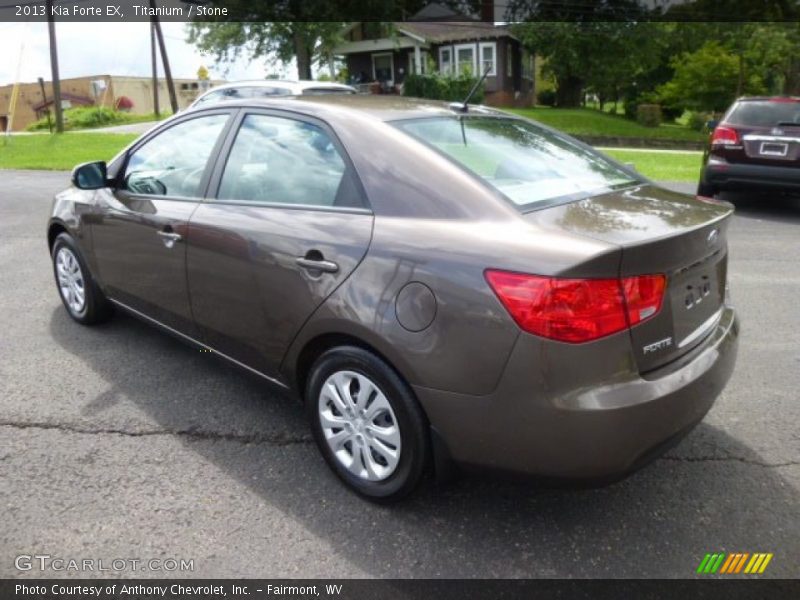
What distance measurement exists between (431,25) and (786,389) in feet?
127

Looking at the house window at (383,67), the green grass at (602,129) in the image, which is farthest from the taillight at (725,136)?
the house window at (383,67)

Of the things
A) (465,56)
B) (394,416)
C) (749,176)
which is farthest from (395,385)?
(465,56)

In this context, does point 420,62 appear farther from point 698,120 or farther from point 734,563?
point 734,563

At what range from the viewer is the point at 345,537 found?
2.56 metres

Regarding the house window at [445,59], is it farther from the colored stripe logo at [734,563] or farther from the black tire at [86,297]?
the colored stripe logo at [734,563]

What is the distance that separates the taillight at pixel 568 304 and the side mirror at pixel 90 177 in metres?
2.88

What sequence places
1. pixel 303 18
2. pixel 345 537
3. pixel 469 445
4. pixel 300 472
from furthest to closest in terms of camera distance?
pixel 303 18 → pixel 300 472 → pixel 345 537 → pixel 469 445

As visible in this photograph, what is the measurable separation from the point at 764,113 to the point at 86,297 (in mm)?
8749

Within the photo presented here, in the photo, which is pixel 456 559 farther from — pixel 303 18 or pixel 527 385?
pixel 303 18

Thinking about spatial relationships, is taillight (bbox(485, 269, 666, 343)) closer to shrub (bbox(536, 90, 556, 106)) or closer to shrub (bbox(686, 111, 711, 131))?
shrub (bbox(686, 111, 711, 131))

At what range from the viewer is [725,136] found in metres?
9.17

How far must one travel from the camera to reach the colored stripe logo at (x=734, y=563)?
7.81 ft

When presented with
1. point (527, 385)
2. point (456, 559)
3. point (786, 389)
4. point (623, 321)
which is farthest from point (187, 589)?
point (786, 389)

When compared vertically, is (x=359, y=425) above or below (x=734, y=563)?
above
